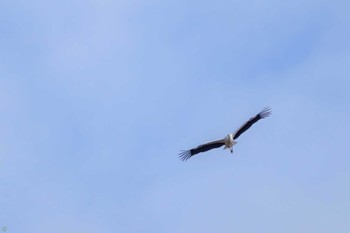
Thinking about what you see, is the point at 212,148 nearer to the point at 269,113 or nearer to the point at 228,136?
the point at 228,136

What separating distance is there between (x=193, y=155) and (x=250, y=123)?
27.4ft

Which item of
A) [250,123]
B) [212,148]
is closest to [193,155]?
[212,148]

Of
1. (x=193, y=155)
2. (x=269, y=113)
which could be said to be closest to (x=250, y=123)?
(x=269, y=113)

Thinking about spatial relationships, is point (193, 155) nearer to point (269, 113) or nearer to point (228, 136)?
point (228, 136)

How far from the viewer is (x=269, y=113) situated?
65.0 meters

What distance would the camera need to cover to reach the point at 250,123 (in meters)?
66.8

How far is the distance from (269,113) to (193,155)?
36.0 ft

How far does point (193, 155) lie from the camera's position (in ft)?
219

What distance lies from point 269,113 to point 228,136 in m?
5.88

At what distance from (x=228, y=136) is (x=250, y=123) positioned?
4.03 metres

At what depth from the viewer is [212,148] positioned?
67000 millimetres

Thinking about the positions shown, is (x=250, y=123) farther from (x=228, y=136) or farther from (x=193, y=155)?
(x=193, y=155)

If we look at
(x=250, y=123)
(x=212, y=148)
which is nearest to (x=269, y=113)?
(x=250, y=123)
